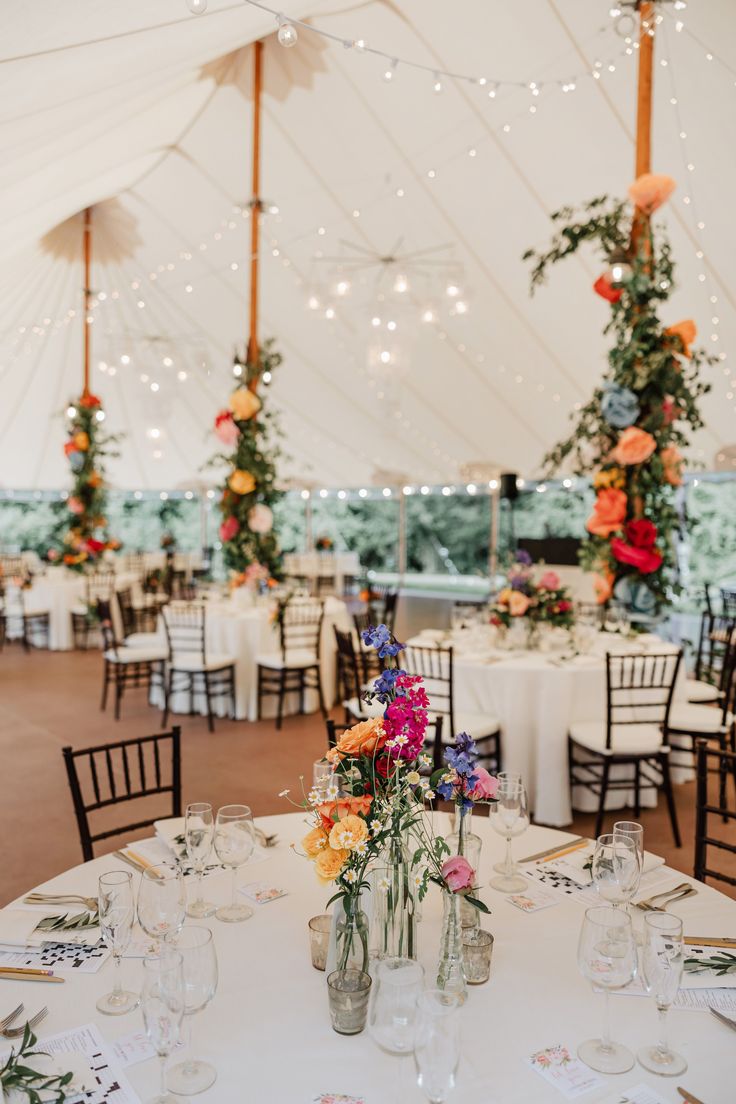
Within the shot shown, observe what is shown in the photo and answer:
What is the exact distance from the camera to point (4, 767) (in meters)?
5.40

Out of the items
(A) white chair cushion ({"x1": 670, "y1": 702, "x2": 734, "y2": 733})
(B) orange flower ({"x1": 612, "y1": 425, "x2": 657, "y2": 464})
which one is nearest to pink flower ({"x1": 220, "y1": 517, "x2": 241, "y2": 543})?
(B) orange flower ({"x1": 612, "y1": 425, "x2": 657, "y2": 464})

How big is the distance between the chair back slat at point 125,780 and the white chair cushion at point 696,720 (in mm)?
2744

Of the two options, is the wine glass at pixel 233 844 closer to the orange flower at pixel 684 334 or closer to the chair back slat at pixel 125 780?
the chair back slat at pixel 125 780

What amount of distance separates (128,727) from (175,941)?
17.2 ft

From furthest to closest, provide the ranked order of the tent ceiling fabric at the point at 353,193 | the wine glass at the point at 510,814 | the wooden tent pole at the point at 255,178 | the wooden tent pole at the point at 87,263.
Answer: the wooden tent pole at the point at 87,263
the wooden tent pole at the point at 255,178
the tent ceiling fabric at the point at 353,193
the wine glass at the point at 510,814

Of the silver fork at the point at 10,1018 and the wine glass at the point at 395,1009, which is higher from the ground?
the wine glass at the point at 395,1009

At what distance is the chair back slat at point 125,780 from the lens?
2.66 meters

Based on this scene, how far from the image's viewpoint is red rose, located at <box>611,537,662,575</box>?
4.67 metres

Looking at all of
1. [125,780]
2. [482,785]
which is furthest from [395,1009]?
[125,780]

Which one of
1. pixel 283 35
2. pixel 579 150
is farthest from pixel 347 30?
pixel 283 35

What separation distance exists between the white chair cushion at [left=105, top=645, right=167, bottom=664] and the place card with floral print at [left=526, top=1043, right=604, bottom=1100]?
567 cm

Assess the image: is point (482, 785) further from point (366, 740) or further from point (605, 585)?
point (605, 585)

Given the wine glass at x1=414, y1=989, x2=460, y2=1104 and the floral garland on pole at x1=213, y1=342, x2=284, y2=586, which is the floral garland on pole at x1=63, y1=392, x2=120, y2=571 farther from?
the wine glass at x1=414, y1=989, x2=460, y2=1104

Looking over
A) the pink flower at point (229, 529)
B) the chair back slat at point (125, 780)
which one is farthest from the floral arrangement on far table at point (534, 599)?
the pink flower at point (229, 529)
